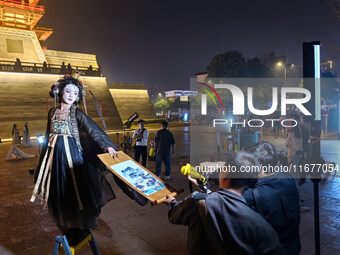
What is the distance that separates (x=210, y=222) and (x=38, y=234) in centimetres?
390

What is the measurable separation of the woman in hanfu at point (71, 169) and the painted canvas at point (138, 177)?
271mm

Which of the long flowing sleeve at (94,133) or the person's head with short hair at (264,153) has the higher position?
the long flowing sleeve at (94,133)

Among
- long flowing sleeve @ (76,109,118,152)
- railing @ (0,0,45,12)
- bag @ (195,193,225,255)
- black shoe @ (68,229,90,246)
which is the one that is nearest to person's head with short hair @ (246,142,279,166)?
bag @ (195,193,225,255)

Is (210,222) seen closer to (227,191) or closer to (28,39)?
(227,191)

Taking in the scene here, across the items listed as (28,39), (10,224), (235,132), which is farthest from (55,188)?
(28,39)

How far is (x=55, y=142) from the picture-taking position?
3.22 meters

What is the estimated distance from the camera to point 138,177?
2.63 meters

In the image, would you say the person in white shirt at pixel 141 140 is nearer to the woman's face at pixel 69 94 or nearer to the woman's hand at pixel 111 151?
the woman's face at pixel 69 94

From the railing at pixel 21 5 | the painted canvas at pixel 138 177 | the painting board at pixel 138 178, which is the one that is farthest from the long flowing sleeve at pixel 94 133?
the railing at pixel 21 5

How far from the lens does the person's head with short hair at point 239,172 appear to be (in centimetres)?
191

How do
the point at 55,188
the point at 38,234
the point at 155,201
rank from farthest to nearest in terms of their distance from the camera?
1. the point at 38,234
2. the point at 55,188
3. the point at 155,201

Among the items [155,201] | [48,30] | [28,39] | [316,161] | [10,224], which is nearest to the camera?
[155,201]

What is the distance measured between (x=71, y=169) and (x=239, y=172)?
6.57ft

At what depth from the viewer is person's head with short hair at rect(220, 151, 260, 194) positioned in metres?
1.91
